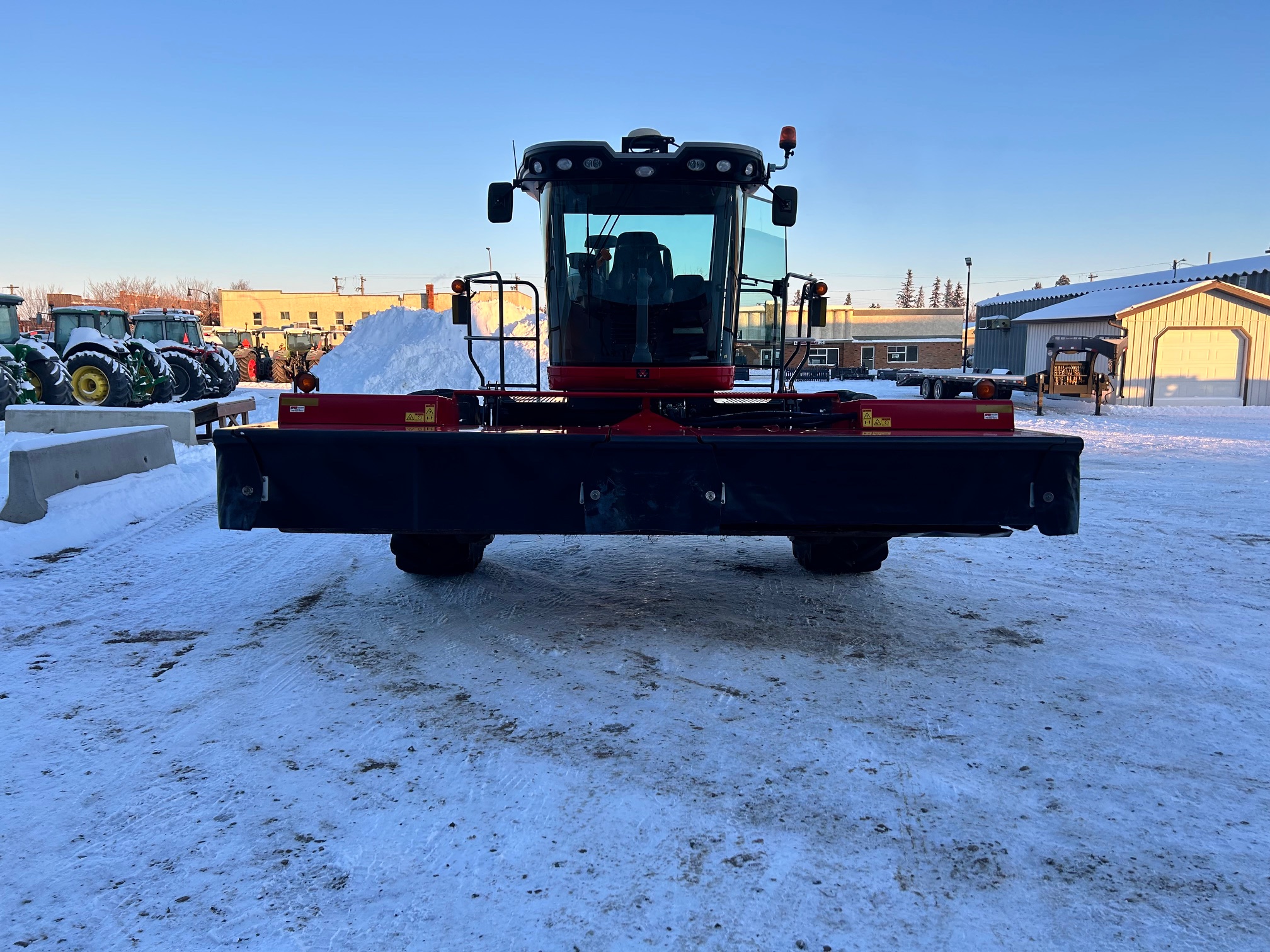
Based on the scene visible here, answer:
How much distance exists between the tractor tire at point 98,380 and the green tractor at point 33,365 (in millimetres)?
401

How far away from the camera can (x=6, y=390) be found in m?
14.0

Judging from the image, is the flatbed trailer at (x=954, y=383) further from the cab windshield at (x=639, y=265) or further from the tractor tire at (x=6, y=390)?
the tractor tire at (x=6, y=390)

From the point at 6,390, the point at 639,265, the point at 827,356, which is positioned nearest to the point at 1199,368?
the point at 639,265

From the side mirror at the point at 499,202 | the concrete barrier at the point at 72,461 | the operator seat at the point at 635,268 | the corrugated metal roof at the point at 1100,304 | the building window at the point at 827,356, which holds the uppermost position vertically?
the corrugated metal roof at the point at 1100,304

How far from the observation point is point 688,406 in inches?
232

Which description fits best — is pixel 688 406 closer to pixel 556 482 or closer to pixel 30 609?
pixel 556 482

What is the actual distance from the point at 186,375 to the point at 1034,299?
33.8m

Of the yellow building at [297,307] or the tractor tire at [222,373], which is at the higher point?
the yellow building at [297,307]

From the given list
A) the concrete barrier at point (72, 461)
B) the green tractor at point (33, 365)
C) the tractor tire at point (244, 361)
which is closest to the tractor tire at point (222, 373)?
the green tractor at point (33, 365)

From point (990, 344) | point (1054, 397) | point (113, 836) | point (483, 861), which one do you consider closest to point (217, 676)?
point (113, 836)

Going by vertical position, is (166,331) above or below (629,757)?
above

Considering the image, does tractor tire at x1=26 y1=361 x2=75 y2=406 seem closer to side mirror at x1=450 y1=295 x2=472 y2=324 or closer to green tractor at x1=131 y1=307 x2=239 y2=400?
green tractor at x1=131 y1=307 x2=239 y2=400

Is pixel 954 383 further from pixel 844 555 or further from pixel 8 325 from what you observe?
pixel 8 325

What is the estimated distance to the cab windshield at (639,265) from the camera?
5691 mm
